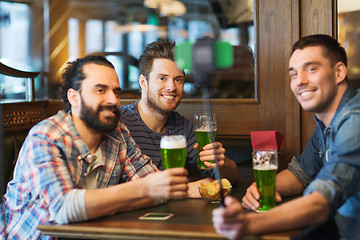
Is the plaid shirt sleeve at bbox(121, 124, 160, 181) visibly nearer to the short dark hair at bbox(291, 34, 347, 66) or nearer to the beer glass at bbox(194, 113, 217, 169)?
the beer glass at bbox(194, 113, 217, 169)

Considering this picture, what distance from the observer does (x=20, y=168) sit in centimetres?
179

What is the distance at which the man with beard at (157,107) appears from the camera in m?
2.36

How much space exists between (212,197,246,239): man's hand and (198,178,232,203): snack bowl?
54 centimetres

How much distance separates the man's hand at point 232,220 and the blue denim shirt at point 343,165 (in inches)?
13.2

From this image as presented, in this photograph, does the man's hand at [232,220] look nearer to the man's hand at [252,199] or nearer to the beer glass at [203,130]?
the man's hand at [252,199]

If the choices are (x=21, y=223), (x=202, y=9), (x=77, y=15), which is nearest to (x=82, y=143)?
(x=21, y=223)

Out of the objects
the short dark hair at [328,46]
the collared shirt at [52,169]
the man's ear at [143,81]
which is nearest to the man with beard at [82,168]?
the collared shirt at [52,169]

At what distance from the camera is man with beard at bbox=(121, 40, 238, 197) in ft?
7.74

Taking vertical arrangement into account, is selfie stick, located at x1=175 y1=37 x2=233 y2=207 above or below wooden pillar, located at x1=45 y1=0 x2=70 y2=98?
below

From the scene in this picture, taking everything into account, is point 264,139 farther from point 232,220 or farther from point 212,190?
point 232,220

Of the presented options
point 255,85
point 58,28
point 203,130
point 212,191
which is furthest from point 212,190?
point 58,28

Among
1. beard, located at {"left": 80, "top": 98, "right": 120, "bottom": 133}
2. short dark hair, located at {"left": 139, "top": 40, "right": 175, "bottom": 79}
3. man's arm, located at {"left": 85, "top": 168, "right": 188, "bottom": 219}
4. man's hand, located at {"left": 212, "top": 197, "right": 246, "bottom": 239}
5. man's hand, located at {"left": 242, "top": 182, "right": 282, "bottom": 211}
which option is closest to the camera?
man's hand, located at {"left": 212, "top": 197, "right": 246, "bottom": 239}

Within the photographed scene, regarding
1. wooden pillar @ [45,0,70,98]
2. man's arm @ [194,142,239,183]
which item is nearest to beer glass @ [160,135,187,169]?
man's arm @ [194,142,239,183]

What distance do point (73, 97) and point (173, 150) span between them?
1.72 feet
